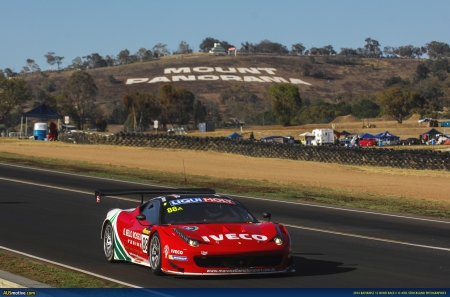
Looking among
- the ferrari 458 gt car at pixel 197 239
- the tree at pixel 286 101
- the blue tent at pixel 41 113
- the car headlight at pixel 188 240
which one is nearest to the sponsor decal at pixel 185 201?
the ferrari 458 gt car at pixel 197 239

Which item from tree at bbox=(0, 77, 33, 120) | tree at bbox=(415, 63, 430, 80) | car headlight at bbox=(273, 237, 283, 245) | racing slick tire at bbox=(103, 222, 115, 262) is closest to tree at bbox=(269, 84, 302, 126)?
tree at bbox=(0, 77, 33, 120)

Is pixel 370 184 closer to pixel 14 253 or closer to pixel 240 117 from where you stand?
pixel 14 253

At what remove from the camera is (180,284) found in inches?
348

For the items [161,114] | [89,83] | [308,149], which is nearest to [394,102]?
[161,114]

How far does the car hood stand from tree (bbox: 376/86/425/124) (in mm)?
87353

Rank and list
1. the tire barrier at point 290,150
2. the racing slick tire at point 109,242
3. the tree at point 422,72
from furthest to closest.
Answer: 1. the tree at point 422,72
2. the tire barrier at point 290,150
3. the racing slick tire at point 109,242

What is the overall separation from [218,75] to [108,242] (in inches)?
6476

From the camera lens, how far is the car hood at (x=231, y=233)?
910 cm

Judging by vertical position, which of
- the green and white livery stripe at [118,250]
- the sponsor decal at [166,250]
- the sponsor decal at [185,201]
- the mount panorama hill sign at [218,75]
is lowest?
the green and white livery stripe at [118,250]

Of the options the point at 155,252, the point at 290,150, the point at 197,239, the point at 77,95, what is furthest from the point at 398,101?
the point at 197,239

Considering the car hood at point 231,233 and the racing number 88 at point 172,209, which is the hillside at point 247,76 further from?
the car hood at point 231,233

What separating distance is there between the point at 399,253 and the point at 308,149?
101 feet

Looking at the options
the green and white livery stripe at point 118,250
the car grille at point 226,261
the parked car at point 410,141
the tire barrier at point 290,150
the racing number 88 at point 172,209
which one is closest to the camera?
the car grille at point 226,261

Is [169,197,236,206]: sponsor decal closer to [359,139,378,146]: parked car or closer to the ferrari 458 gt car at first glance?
the ferrari 458 gt car
